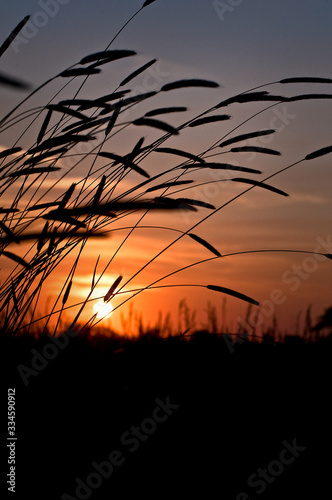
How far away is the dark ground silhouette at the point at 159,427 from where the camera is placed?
4.99 feet

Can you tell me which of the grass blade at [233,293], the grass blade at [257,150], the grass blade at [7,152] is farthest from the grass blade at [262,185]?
the grass blade at [7,152]

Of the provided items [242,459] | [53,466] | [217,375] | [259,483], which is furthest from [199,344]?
[53,466]

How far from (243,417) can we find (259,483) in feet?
1.24

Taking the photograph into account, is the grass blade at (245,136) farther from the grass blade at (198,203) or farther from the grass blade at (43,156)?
the grass blade at (43,156)

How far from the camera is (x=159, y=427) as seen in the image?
1896mm

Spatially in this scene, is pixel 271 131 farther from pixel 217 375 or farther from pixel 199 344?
pixel 199 344

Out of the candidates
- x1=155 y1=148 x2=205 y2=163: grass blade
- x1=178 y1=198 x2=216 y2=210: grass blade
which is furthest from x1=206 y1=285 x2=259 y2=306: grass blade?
x1=155 y1=148 x2=205 y2=163: grass blade

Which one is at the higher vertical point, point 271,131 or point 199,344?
point 271,131

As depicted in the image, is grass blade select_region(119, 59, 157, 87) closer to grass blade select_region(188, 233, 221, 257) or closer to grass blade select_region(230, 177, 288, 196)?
grass blade select_region(230, 177, 288, 196)

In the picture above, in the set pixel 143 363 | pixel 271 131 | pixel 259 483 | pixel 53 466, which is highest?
pixel 271 131

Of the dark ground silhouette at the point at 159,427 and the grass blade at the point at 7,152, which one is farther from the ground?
the grass blade at the point at 7,152

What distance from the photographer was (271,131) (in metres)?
1.91

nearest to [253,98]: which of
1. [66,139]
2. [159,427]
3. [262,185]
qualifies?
[262,185]

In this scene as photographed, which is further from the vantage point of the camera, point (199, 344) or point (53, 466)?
point (199, 344)
